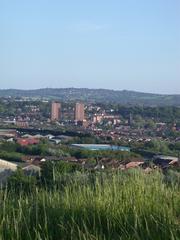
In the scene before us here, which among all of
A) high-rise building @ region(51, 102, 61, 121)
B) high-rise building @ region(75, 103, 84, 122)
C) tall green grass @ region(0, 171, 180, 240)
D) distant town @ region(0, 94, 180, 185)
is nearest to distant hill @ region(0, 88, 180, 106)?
distant town @ region(0, 94, 180, 185)

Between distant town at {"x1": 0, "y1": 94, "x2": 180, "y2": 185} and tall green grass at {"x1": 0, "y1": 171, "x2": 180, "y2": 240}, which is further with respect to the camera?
distant town at {"x1": 0, "y1": 94, "x2": 180, "y2": 185}

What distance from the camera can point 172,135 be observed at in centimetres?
4853

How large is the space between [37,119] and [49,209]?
7025cm

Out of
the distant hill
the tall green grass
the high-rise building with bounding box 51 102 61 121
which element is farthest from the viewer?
the distant hill

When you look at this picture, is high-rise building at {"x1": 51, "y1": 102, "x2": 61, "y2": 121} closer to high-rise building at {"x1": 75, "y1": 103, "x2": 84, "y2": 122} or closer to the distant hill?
high-rise building at {"x1": 75, "y1": 103, "x2": 84, "y2": 122}

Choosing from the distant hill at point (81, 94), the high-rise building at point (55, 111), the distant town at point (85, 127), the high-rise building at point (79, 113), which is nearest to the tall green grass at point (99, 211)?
the distant town at point (85, 127)

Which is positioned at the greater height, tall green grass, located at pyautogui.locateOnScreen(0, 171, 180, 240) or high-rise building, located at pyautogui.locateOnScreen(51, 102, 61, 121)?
tall green grass, located at pyautogui.locateOnScreen(0, 171, 180, 240)

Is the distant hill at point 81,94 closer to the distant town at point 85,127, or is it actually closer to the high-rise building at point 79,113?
the distant town at point 85,127

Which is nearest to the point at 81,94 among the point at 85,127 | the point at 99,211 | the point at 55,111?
the point at 55,111

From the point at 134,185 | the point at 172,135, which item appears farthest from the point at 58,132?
the point at 134,185

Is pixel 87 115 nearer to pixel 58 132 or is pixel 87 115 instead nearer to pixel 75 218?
pixel 58 132

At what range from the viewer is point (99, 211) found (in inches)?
136

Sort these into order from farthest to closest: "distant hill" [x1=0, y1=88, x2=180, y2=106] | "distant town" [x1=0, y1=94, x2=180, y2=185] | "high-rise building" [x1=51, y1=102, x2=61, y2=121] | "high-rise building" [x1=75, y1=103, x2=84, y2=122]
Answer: "distant hill" [x1=0, y1=88, x2=180, y2=106] < "high-rise building" [x1=51, y1=102, x2=61, y2=121] < "high-rise building" [x1=75, y1=103, x2=84, y2=122] < "distant town" [x1=0, y1=94, x2=180, y2=185]

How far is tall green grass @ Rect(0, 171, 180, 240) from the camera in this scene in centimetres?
303
